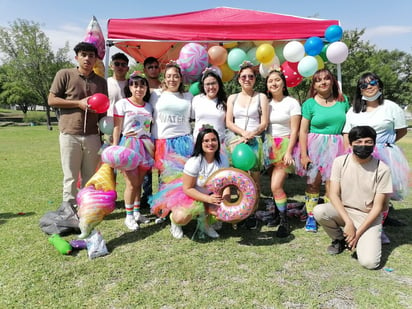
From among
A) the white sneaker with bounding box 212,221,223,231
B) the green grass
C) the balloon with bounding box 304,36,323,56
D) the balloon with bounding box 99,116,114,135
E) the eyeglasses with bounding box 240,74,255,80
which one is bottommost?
the green grass

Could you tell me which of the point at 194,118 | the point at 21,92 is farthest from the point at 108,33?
the point at 21,92

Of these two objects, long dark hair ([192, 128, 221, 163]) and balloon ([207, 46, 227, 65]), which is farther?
balloon ([207, 46, 227, 65])

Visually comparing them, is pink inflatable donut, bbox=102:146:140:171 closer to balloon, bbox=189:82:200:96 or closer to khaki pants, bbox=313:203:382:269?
balloon, bbox=189:82:200:96

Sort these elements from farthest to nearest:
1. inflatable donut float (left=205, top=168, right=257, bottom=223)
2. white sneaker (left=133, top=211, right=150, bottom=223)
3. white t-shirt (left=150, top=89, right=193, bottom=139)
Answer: white sneaker (left=133, top=211, right=150, bottom=223), white t-shirt (left=150, top=89, right=193, bottom=139), inflatable donut float (left=205, top=168, right=257, bottom=223)

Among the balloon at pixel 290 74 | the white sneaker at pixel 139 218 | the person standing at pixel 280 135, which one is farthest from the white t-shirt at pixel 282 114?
the white sneaker at pixel 139 218

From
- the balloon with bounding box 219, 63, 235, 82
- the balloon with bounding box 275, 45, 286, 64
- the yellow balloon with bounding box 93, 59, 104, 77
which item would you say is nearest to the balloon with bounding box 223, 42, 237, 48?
the balloon with bounding box 219, 63, 235, 82

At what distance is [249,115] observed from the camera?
3.66 m

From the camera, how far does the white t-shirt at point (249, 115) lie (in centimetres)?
364

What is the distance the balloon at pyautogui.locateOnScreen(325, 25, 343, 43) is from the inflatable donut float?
2.63 metres

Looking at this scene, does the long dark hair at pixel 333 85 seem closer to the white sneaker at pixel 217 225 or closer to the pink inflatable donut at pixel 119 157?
the white sneaker at pixel 217 225

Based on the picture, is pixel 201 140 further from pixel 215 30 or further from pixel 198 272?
pixel 215 30

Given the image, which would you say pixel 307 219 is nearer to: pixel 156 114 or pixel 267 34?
pixel 156 114

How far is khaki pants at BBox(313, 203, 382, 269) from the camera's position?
2.83 metres

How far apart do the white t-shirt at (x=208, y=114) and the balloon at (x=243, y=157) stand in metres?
0.47
